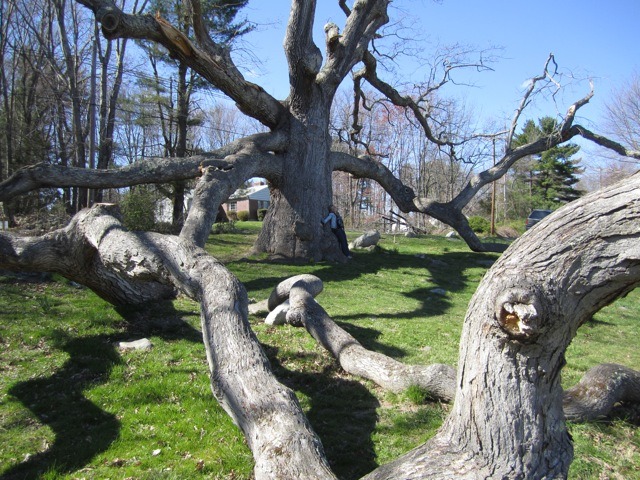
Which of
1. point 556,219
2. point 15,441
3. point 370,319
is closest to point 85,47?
point 370,319

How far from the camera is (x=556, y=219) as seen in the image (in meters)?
2.46

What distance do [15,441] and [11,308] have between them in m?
3.82

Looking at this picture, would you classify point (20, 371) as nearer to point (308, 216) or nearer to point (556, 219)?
point (556, 219)

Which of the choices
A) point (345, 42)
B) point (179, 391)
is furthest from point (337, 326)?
point (345, 42)

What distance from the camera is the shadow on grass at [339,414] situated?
402 cm

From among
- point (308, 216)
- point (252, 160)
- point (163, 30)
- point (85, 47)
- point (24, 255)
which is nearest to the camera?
point (24, 255)

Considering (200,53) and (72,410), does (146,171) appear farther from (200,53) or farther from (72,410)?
(72,410)

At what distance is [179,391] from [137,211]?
1162 cm

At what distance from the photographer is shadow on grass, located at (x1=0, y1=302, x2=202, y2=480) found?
12.7 ft

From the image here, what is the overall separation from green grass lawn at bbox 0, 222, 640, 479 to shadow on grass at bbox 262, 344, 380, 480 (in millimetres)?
16

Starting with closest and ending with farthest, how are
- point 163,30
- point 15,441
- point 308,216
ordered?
point 15,441 < point 163,30 < point 308,216

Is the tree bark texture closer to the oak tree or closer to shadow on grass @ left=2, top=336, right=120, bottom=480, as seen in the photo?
the oak tree

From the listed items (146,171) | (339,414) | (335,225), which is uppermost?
(146,171)

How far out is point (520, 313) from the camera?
2346mm
